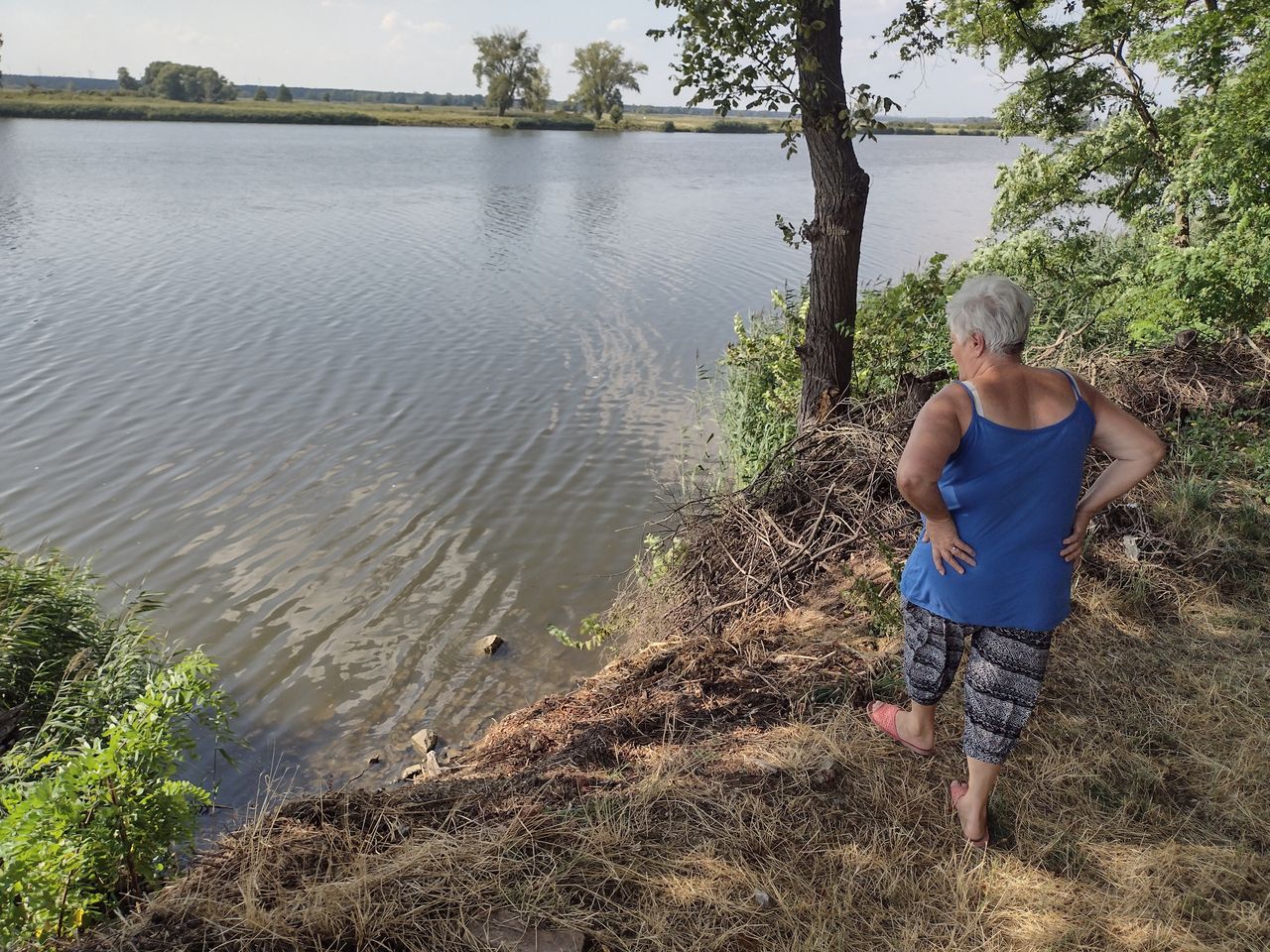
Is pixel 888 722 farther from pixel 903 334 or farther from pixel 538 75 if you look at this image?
pixel 538 75

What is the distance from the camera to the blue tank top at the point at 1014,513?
2.40m

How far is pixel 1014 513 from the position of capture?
8.10 ft

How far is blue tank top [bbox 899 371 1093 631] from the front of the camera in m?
2.40

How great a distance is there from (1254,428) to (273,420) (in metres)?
9.68

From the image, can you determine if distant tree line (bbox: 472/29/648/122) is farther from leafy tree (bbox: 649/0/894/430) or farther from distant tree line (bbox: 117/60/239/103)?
leafy tree (bbox: 649/0/894/430)

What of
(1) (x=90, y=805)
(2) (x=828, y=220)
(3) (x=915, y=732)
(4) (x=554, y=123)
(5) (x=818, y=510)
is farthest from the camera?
(4) (x=554, y=123)

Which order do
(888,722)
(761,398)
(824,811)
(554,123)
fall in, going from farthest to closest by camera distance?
(554,123) → (761,398) → (888,722) → (824,811)

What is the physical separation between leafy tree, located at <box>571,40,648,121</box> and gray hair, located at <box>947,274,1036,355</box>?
264 ft

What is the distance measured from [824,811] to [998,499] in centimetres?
129

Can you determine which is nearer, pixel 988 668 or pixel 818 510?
pixel 988 668

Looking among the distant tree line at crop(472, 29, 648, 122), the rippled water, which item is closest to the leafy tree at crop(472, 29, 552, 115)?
the distant tree line at crop(472, 29, 648, 122)

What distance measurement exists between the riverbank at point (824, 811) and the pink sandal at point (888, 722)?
0.05m

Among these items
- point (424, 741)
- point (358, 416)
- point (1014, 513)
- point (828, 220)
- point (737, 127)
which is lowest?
point (424, 741)

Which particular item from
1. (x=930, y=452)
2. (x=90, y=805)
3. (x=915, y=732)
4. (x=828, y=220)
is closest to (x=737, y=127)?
(x=828, y=220)
